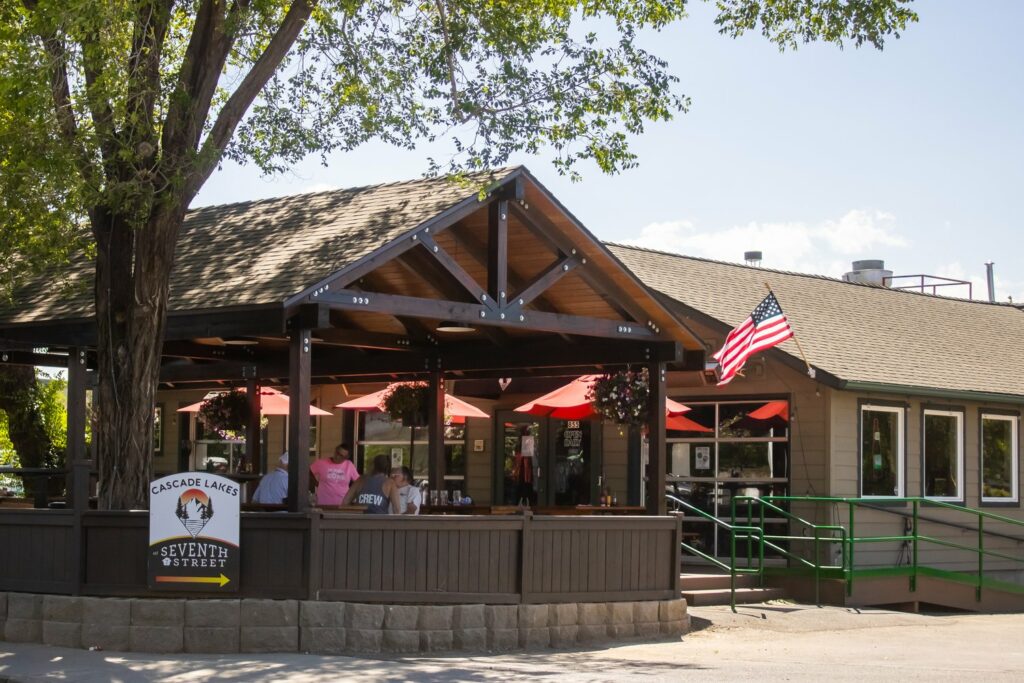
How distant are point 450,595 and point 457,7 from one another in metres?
5.94

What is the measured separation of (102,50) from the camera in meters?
12.1

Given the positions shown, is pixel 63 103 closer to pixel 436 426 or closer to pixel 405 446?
pixel 436 426

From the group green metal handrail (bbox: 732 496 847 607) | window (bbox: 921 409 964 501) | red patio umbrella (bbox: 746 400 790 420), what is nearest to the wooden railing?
green metal handrail (bbox: 732 496 847 607)

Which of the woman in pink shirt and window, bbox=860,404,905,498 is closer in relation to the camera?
the woman in pink shirt

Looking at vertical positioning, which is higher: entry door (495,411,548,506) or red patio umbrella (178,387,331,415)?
red patio umbrella (178,387,331,415)

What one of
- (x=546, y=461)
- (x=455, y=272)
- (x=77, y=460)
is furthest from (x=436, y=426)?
(x=546, y=461)

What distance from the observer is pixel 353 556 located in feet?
40.5

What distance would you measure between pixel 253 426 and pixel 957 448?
10.6m

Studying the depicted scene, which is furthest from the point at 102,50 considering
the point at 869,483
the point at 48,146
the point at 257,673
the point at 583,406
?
the point at 869,483

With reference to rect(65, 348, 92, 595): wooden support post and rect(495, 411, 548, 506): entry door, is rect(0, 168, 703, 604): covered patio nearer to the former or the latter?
rect(65, 348, 92, 595): wooden support post

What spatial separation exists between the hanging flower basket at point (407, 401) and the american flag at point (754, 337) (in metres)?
3.88

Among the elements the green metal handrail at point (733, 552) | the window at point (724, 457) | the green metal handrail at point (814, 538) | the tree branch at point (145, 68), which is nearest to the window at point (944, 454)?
the window at point (724, 457)

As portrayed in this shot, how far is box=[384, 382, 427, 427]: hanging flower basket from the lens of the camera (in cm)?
1786

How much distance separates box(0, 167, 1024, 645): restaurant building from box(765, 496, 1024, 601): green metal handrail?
3.2 inches
